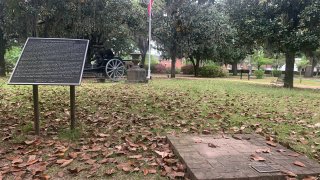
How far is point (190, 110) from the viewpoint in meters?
6.49

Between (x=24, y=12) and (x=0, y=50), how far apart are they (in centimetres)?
789

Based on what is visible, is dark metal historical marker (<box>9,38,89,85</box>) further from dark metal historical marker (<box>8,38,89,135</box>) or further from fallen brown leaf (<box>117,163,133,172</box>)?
fallen brown leaf (<box>117,163,133,172</box>)

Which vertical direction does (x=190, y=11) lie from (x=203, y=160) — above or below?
above

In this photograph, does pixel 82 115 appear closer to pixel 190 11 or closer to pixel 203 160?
pixel 203 160

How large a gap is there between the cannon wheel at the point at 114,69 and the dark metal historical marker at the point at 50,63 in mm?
13552

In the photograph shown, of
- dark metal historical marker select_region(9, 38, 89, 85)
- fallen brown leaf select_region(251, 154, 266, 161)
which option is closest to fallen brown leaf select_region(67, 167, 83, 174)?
dark metal historical marker select_region(9, 38, 89, 85)

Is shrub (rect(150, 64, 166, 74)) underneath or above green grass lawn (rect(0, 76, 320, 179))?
above

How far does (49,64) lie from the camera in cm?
419

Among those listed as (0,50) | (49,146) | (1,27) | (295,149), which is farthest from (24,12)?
(295,149)

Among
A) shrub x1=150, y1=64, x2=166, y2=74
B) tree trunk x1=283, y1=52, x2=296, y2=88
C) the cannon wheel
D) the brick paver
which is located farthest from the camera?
shrub x1=150, y1=64, x2=166, y2=74

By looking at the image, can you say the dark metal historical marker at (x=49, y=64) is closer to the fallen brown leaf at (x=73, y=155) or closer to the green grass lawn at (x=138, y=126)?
the green grass lawn at (x=138, y=126)

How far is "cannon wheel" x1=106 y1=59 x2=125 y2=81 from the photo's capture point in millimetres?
18219

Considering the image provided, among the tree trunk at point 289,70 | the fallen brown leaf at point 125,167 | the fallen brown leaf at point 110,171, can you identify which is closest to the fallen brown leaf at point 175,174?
the fallen brown leaf at point 125,167

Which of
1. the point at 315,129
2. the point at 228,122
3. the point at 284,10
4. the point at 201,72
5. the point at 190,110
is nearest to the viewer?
the point at 315,129
